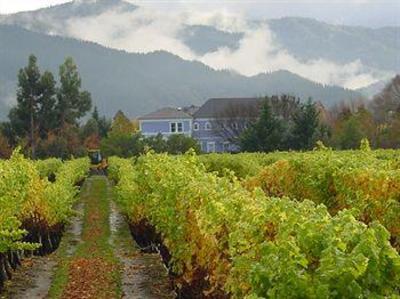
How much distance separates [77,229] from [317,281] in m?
27.5

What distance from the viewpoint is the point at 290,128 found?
6875cm

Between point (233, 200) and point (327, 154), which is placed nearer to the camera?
point (233, 200)

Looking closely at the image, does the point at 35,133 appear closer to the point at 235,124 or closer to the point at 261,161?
the point at 235,124

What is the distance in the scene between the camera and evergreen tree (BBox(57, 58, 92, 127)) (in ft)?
310

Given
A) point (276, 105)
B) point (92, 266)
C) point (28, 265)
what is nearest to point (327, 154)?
point (92, 266)

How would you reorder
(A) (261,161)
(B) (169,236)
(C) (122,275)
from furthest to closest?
(A) (261,161), (C) (122,275), (B) (169,236)

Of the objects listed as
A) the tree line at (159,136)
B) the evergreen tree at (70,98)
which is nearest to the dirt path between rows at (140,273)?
the tree line at (159,136)

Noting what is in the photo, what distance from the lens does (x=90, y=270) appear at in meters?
20.1

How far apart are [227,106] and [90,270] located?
72.8 m

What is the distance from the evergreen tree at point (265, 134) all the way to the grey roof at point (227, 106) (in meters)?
16.7

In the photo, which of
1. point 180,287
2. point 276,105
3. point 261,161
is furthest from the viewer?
point 276,105

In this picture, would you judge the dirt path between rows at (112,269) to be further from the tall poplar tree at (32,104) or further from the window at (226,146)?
the tall poplar tree at (32,104)

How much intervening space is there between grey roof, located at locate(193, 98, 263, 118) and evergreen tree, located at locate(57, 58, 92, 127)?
16.0m

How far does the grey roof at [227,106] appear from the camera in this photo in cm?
8762
